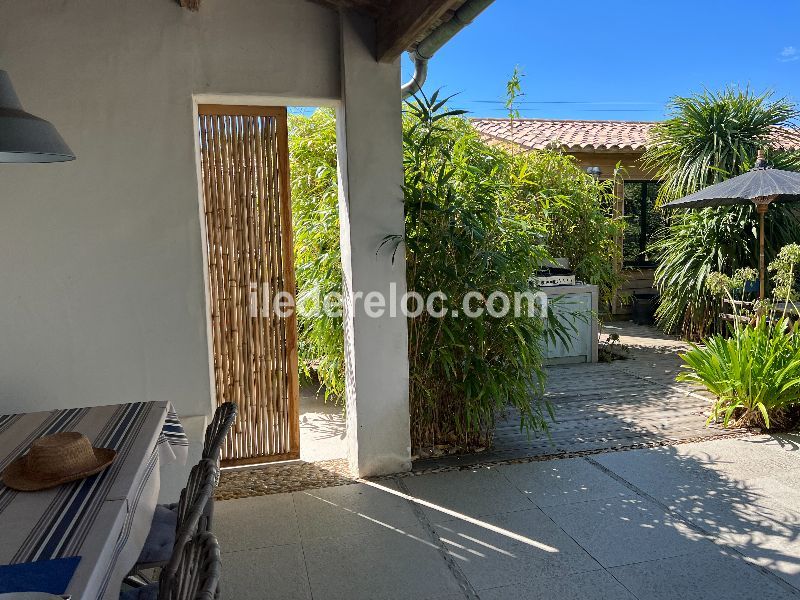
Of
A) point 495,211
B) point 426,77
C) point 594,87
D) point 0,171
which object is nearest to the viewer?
point 0,171

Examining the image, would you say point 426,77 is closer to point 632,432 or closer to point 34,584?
point 632,432

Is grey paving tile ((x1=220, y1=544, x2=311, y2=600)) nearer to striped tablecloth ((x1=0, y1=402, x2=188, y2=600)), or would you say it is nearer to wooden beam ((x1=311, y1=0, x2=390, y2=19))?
striped tablecloth ((x1=0, y1=402, x2=188, y2=600))

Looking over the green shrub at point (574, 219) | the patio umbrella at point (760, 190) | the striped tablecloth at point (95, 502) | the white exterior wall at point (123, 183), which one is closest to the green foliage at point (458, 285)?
the white exterior wall at point (123, 183)

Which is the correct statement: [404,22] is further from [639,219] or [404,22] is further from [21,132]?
[639,219]

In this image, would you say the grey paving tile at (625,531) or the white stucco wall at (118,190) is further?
the white stucco wall at (118,190)

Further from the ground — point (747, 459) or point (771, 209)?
point (771, 209)

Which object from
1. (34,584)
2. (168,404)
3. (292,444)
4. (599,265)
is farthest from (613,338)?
(34,584)

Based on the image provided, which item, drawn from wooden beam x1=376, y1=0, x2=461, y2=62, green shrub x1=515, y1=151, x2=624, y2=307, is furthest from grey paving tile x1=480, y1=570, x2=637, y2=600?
green shrub x1=515, y1=151, x2=624, y2=307

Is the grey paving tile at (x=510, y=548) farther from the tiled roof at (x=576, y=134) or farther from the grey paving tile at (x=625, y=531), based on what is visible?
the tiled roof at (x=576, y=134)

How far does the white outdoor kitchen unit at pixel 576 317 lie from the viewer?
259 inches

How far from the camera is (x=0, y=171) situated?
300 centimetres

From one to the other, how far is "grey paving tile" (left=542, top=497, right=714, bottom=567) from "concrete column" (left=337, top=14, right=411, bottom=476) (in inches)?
41.3

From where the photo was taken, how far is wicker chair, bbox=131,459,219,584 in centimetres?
138

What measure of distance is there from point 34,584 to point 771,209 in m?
8.04
